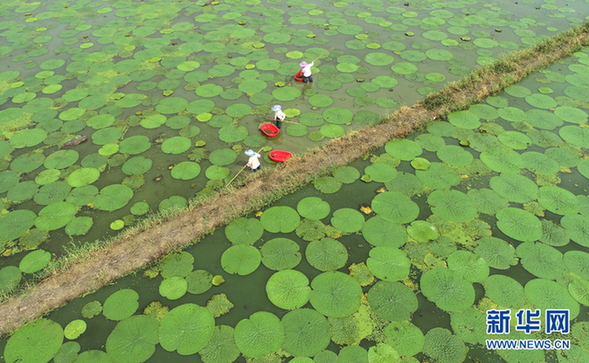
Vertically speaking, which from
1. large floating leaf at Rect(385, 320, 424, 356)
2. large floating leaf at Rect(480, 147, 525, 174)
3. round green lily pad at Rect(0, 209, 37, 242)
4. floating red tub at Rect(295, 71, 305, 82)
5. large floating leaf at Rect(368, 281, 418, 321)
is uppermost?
floating red tub at Rect(295, 71, 305, 82)

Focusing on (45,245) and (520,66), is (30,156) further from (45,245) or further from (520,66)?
(520,66)

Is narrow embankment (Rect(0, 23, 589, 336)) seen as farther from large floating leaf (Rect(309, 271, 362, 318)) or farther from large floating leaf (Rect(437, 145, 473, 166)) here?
large floating leaf (Rect(309, 271, 362, 318))

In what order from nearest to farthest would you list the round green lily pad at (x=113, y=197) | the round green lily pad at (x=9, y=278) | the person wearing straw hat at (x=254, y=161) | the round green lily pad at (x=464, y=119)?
the round green lily pad at (x=9, y=278), the round green lily pad at (x=113, y=197), the person wearing straw hat at (x=254, y=161), the round green lily pad at (x=464, y=119)

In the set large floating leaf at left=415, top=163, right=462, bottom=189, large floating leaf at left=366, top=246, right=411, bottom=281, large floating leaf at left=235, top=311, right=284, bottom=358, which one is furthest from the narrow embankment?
large floating leaf at left=366, top=246, right=411, bottom=281

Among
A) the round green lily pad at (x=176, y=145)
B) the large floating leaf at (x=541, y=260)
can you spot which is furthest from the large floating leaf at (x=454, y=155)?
the round green lily pad at (x=176, y=145)

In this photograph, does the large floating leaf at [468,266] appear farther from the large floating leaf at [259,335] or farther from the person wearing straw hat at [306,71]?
the person wearing straw hat at [306,71]

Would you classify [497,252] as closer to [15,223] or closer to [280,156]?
[280,156]

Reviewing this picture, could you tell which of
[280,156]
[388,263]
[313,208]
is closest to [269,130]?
[280,156]
